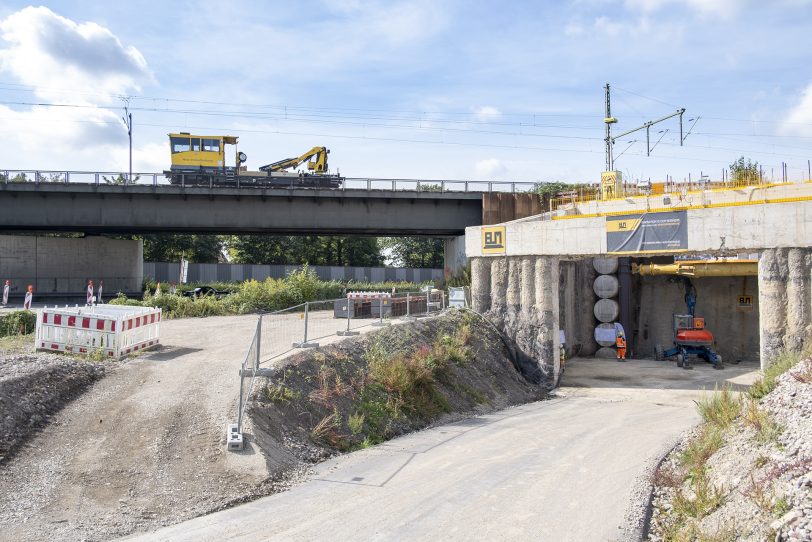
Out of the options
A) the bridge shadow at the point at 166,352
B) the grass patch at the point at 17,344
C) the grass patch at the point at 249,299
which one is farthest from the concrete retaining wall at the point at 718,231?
the grass patch at the point at 17,344

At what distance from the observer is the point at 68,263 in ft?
148

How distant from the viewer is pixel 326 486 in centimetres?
1093

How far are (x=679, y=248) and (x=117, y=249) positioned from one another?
42245mm

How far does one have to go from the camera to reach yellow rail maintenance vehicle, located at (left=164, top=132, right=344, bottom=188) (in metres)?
39.2

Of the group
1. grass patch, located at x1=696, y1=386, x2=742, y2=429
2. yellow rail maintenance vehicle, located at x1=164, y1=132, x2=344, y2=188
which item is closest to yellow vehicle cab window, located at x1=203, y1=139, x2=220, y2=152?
yellow rail maintenance vehicle, located at x1=164, y1=132, x2=344, y2=188

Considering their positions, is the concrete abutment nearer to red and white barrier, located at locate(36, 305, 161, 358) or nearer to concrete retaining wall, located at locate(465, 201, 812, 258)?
concrete retaining wall, located at locate(465, 201, 812, 258)

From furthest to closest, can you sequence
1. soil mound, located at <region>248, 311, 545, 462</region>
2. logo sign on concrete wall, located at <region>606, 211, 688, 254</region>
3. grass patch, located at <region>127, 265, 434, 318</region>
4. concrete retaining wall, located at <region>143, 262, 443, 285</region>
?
1. concrete retaining wall, located at <region>143, 262, 443, 285</region>
2. grass patch, located at <region>127, 265, 434, 318</region>
3. logo sign on concrete wall, located at <region>606, 211, 688, 254</region>
4. soil mound, located at <region>248, 311, 545, 462</region>

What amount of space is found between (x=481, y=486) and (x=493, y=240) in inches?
605

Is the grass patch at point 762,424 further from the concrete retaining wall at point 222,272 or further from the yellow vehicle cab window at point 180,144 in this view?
the concrete retaining wall at point 222,272

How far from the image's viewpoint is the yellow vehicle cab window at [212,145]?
41.0m

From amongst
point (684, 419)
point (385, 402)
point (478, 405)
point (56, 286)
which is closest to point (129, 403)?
point (385, 402)

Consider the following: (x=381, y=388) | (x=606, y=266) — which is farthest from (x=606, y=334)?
(x=381, y=388)

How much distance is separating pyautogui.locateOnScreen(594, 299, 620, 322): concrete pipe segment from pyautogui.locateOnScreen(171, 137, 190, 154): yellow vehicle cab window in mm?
28565

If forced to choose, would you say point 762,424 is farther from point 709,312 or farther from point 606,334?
point 709,312
